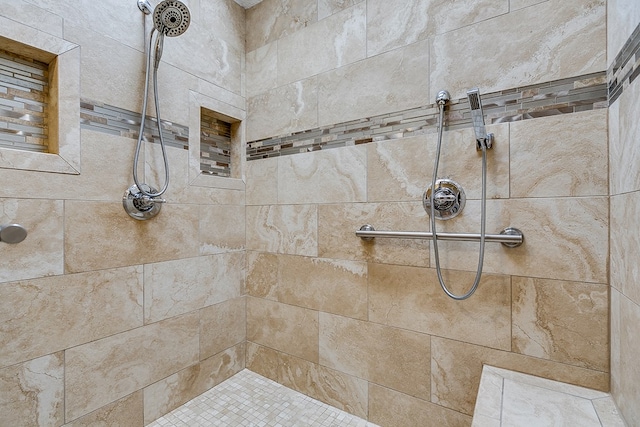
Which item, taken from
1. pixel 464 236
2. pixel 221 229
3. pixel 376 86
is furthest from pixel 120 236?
pixel 464 236

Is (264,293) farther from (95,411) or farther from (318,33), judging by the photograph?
(318,33)

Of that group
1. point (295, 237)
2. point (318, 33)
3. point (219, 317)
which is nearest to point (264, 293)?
point (219, 317)

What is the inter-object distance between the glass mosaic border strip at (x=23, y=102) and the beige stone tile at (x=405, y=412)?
75.1 inches

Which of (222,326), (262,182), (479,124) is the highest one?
(479,124)

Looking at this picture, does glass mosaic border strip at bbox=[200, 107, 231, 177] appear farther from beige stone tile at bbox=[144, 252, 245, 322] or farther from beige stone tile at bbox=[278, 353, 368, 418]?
beige stone tile at bbox=[278, 353, 368, 418]

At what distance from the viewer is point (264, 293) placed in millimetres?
1980

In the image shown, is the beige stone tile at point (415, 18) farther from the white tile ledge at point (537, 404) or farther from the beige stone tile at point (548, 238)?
the white tile ledge at point (537, 404)

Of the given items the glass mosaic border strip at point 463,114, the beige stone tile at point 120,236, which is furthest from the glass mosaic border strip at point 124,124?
the glass mosaic border strip at point 463,114

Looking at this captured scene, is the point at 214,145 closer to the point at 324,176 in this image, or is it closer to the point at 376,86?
the point at 324,176

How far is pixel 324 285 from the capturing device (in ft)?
5.64

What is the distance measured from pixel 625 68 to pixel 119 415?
2406mm

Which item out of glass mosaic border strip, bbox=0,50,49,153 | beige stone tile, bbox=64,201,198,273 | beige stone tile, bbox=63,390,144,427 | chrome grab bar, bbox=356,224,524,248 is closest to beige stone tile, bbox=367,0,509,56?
chrome grab bar, bbox=356,224,524,248

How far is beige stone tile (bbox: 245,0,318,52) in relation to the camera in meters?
1.80

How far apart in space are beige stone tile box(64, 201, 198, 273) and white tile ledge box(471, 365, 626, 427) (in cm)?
154
